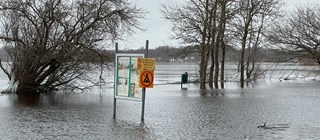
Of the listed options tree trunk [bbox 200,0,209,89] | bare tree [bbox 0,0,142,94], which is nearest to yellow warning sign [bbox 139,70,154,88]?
bare tree [bbox 0,0,142,94]

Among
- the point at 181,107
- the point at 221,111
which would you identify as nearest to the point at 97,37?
the point at 181,107

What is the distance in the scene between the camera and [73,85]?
2734cm

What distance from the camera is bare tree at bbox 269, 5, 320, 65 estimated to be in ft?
119

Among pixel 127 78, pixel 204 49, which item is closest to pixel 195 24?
pixel 204 49

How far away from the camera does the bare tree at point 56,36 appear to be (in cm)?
2458

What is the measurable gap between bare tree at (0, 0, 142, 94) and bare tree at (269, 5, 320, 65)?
1545cm

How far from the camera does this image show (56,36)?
25.9 metres

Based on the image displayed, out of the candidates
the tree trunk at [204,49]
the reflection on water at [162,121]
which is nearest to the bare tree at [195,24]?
the tree trunk at [204,49]

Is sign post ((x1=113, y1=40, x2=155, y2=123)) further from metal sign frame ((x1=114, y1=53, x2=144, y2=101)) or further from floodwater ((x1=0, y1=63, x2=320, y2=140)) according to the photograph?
floodwater ((x1=0, y1=63, x2=320, y2=140))

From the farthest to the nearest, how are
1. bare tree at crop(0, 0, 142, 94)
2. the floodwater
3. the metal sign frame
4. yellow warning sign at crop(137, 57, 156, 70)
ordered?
bare tree at crop(0, 0, 142, 94) < the metal sign frame < yellow warning sign at crop(137, 57, 156, 70) < the floodwater

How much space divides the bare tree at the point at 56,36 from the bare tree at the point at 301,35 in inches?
608

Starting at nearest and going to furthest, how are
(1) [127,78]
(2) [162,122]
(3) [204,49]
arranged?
(2) [162,122]
(1) [127,78]
(3) [204,49]

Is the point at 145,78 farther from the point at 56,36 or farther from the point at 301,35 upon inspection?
the point at 301,35

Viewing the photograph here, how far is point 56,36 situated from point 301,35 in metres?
19.6
